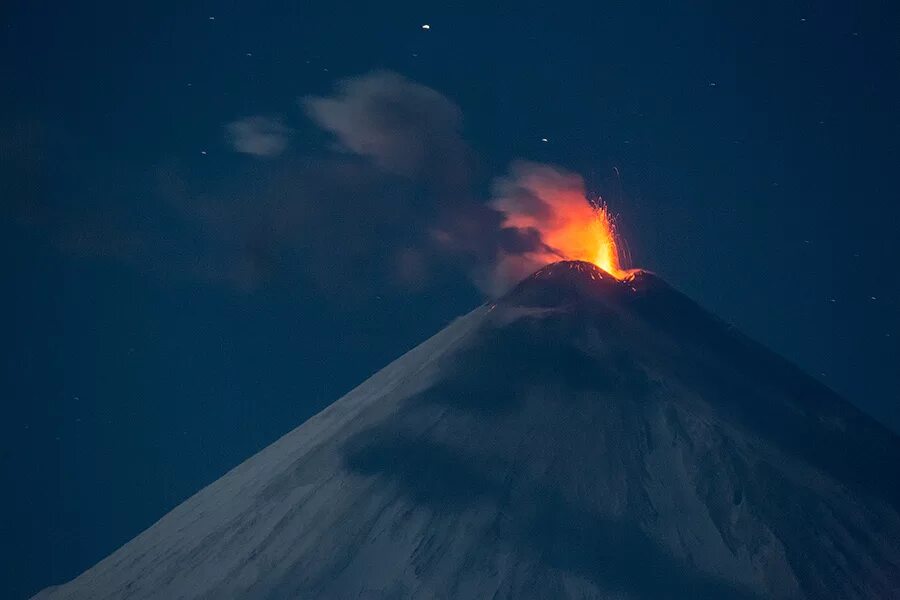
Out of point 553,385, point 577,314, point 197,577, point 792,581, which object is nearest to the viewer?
point 792,581

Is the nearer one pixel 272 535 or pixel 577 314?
pixel 272 535

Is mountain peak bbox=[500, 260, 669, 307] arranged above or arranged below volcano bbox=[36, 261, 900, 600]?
above

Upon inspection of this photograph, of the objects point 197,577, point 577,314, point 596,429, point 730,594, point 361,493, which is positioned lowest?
point 197,577

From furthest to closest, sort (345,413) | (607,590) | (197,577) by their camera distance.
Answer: (345,413)
(197,577)
(607,590)

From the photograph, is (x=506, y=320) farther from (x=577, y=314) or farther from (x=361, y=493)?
(x=361, y=493)

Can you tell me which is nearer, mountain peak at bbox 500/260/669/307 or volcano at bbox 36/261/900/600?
volcano at bbox 36/261/900/600

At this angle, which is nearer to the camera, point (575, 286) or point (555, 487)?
point (555, 487)

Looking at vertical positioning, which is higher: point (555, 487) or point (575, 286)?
point (575, 286)

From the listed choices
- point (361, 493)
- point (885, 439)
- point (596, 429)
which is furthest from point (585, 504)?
point (885, 439)
